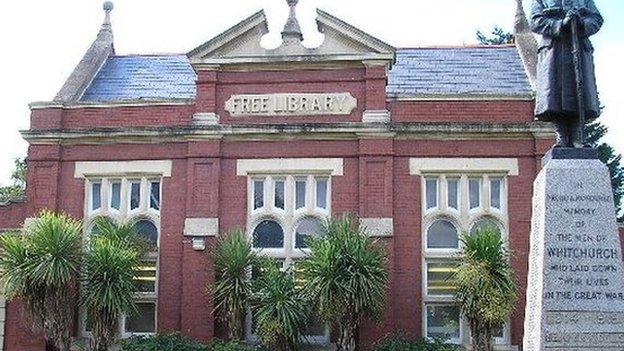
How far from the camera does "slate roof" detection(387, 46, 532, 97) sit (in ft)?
66.3

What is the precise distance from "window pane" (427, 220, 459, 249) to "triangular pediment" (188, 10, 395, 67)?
3.53 meters

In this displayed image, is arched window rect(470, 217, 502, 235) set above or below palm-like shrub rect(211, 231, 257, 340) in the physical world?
above

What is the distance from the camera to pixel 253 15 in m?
18.7

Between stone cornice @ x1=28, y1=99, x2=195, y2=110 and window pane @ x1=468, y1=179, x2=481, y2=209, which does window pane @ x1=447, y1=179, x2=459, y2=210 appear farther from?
stone cornice @ x1=28, y1=99, x2=195, y2=110

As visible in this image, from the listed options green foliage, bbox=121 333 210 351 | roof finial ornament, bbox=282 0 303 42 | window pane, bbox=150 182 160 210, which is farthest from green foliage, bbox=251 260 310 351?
roof finial ornament, bbox=282 0 303 42

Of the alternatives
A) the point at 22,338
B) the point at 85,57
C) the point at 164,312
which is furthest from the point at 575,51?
the point at 85,57

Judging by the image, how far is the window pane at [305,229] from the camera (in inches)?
717

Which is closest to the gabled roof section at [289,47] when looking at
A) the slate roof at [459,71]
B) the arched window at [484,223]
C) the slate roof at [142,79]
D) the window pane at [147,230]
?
the slate roof at [459,71]

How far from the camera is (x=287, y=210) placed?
18.2 m

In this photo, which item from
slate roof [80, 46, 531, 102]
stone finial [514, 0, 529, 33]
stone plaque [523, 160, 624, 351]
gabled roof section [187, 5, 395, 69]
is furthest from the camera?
stone finial [514, 0, 529, 33]

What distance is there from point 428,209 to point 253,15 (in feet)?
17.8

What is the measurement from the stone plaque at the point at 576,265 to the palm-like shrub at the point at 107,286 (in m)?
8.83

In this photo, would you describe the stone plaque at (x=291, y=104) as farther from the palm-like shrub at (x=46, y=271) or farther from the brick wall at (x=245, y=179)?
the palm-like shrub at (x=46, y=271)

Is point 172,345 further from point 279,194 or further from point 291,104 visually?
point 291,104
